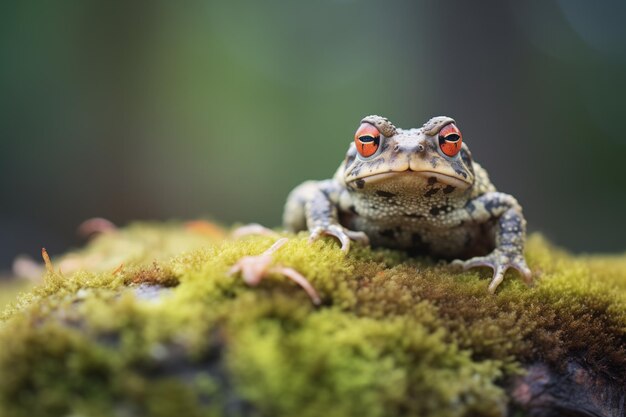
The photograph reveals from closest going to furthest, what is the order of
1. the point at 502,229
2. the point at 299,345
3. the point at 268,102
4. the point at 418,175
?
the point at 299,345
the point at 418,175
the point at 502,229
the point at 268,102

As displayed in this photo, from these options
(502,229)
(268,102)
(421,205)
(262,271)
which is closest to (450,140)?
(421,205)

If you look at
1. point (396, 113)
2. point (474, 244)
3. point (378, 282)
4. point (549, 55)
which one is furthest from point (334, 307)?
point (549, 55)

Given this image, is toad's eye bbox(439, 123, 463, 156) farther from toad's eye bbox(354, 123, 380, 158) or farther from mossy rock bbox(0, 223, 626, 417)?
mossy rock bbox(0, 223, 626, 417)

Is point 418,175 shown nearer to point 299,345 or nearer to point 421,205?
point 421,205

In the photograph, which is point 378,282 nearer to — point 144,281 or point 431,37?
point 144,281

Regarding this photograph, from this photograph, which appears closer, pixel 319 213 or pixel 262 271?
pixel 262 271

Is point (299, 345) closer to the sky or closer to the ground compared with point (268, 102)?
closer to the ground

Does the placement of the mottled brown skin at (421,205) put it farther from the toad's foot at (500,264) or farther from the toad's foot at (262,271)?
the toad's foot at (262,271)

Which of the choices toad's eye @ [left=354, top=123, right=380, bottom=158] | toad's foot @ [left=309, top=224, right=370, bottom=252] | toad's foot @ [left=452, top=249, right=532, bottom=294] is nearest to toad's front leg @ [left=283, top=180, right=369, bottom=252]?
toad's foot @ [left=309, top=224, right=370, bottom=252]
